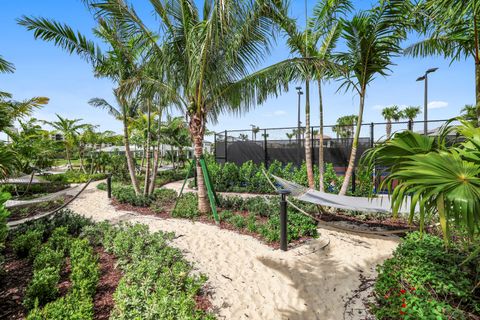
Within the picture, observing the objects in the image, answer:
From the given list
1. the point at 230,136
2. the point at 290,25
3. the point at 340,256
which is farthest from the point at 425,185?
the point at 230,136

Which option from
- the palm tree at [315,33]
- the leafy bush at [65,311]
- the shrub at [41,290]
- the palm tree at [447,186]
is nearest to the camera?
the palm tree at [447,186]

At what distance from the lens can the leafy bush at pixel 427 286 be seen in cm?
207

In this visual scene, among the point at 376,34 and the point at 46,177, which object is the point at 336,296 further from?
the point at 46,177

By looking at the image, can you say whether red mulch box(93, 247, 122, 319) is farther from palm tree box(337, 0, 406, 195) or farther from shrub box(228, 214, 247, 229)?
palm tree box(337, 0, 406, 195)

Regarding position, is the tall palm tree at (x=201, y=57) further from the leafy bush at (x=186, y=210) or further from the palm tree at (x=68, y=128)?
the palm tree at (x=68, y=128)

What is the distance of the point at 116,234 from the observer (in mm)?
4180

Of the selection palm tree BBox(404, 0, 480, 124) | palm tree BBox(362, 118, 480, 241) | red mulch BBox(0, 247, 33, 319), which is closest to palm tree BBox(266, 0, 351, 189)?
palm tree BBox(404, 0, 480, 124)

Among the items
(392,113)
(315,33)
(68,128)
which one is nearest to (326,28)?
(315,33)

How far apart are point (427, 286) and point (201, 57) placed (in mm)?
4957

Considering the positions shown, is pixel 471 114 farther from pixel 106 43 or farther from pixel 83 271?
pixel 106 43

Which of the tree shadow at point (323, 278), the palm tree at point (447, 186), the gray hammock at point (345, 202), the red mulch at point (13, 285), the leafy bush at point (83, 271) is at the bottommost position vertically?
the tree shadow at point (323, 278)

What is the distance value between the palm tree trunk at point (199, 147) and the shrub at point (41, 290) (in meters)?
3.61

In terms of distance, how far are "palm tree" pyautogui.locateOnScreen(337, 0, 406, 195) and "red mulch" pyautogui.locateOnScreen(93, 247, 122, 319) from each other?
5918 mm

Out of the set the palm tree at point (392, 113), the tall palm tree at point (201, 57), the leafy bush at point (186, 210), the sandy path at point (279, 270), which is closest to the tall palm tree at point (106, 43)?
the tall palm tree at point (201, 57)
